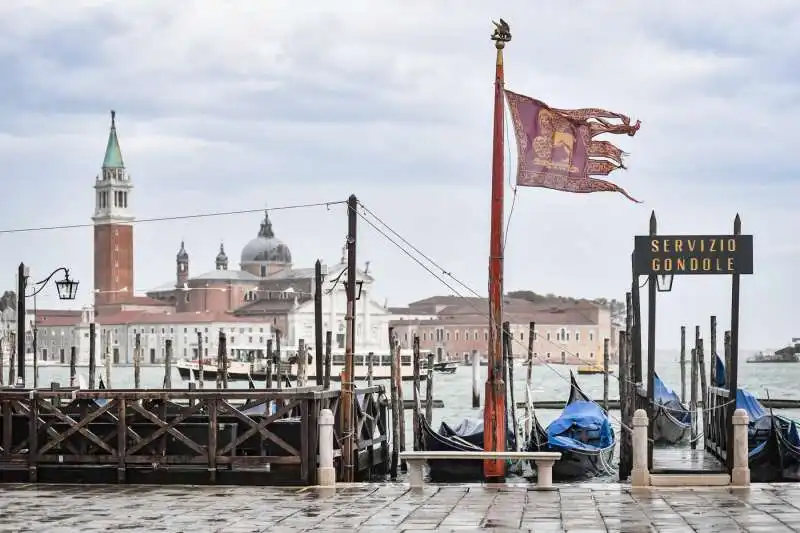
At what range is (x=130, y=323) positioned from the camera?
520 feet

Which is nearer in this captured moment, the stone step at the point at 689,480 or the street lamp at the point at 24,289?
the stone step at the point at 689,480

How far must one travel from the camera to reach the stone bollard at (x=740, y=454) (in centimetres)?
1539

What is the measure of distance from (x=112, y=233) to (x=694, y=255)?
14176 centimetres

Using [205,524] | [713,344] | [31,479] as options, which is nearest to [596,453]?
[31,479]

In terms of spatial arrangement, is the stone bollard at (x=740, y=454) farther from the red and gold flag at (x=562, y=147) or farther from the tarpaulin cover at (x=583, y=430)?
the tarpaulin cover at (x=583, y=430)

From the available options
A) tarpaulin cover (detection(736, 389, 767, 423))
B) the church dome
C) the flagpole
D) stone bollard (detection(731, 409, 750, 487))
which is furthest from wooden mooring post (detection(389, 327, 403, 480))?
the church dome

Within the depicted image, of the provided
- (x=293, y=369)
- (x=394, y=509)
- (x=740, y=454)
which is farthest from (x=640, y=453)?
(x=293, y=369)

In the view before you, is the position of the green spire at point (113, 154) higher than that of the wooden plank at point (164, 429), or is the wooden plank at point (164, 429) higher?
the green spire at point (113, 154)

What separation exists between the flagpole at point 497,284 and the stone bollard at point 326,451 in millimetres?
1801

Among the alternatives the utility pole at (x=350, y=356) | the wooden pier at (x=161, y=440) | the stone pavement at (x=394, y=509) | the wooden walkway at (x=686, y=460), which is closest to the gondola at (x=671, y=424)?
the wooden walkway at (x=686, y=460)

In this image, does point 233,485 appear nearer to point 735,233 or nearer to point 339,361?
point 735,233

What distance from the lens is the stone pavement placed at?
12.4 metres

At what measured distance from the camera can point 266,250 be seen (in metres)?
174

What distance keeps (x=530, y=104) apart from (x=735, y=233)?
2785 millimetres
